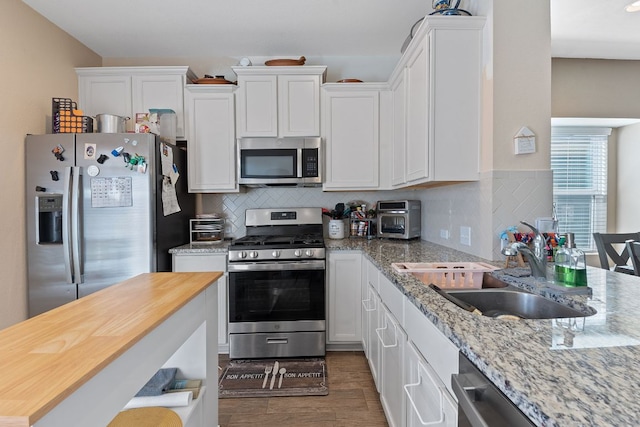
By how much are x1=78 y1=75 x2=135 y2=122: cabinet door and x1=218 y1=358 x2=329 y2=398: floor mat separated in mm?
2244

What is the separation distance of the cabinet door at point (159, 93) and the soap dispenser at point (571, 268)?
9.23ft

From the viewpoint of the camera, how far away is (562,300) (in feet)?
3.50

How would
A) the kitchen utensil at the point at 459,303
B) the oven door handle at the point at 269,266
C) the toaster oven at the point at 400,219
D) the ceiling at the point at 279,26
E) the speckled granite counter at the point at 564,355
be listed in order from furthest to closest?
the toaster oven at the point at 400,219, the oven door handle at the point at 269,266, the ceiling at the point at 279,26, the kitchen utensil at the point at 459,303, the speckled granite counter at the point at 564,355

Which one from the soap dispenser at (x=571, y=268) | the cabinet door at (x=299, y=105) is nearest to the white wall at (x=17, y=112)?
the cabinet door at (x=299, y=105)

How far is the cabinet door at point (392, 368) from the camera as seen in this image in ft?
4.53

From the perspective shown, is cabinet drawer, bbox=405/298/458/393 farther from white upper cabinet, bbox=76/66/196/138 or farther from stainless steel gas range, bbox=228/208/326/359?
white upper cabinet, bbox=76/66/196/138

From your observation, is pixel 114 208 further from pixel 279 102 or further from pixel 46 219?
pixel 279 102

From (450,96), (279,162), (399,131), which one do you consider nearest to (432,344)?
(450,96)

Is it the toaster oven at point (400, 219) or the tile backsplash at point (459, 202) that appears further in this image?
the toaster oven at point (400, 219)

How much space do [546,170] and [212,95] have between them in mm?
2575

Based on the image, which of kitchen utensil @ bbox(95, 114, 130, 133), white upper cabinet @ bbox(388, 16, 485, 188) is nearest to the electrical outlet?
white upper cabinet @ bbox(388, 16, 485, 188)

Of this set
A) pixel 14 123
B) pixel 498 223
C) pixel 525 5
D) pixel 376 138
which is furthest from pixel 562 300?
pixel 14 123

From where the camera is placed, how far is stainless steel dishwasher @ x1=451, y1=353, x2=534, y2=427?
1.95ft

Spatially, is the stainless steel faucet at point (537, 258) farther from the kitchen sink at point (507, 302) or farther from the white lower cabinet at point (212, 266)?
the white lower cabinet at point (212, 266)
